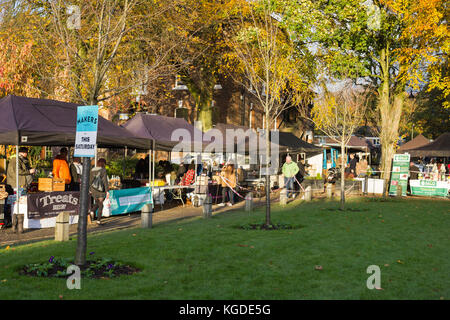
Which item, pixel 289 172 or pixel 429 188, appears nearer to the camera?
pixel 289 172

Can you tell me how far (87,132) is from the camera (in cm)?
789

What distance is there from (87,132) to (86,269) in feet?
6.90

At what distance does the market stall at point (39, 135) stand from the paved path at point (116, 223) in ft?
1.49

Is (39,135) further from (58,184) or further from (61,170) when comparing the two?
(61,170)

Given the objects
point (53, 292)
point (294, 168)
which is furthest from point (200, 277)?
point (294, 168)

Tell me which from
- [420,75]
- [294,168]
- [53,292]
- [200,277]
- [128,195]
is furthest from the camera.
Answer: [420,75]

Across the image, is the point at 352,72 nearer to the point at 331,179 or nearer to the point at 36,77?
the point at 331,179

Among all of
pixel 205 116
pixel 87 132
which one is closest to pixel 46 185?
pixel 87 132

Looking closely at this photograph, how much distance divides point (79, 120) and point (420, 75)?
69.4 ft

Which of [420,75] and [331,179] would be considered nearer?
[420,75]

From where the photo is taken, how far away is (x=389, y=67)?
28.1 m

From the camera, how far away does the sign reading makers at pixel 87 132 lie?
308 inches

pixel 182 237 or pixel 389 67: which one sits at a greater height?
pixel 389 67
